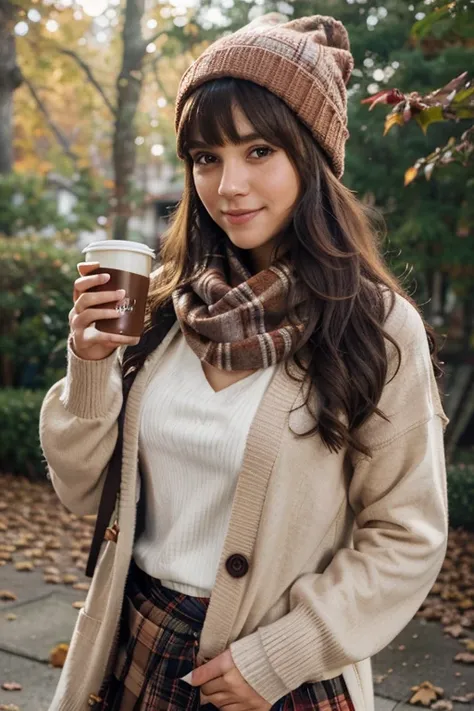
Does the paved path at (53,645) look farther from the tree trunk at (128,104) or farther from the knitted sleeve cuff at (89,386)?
the tree trunk at (128,104)

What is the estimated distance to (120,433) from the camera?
2.08m

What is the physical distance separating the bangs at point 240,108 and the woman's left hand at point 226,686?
1.14 meters

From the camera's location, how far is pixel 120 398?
2.07 m

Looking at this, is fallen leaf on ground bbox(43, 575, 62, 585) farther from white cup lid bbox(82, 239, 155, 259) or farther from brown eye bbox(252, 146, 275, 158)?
brown eye bbox(252, 146, 275, 158)

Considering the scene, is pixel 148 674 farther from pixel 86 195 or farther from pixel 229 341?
pixel 86 195

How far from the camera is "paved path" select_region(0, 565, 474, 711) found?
363 centimetres

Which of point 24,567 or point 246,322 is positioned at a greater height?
point 246,322

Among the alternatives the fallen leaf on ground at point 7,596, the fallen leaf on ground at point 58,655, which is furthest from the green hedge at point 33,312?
the fallen leaf on ground at point 58,655

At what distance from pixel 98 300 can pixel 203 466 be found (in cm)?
44

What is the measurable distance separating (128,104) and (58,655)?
7864 mm

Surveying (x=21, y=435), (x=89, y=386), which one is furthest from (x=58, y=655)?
(x=21, y=435)

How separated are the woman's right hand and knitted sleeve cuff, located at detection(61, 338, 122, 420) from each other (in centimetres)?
3

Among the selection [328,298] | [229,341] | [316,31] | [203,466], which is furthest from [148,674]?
[316,31]

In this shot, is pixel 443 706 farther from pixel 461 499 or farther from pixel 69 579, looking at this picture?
pixel 461 499
